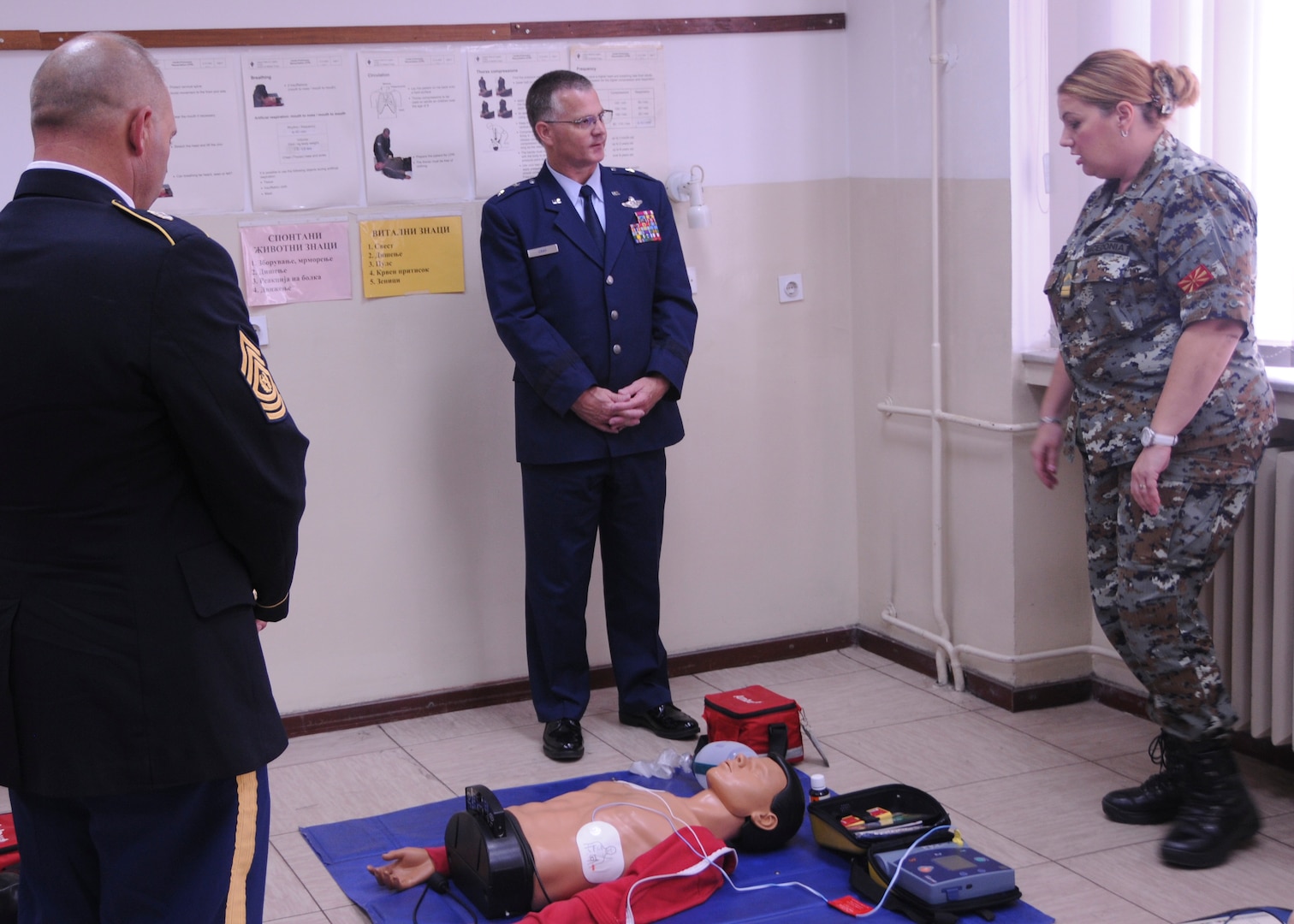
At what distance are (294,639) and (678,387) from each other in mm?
1262

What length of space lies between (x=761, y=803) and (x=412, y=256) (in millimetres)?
1766

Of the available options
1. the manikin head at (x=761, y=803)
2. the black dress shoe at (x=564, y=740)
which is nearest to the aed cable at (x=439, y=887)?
the manikin head at (x=761, y=803)

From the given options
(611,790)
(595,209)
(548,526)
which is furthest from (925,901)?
(595,209)

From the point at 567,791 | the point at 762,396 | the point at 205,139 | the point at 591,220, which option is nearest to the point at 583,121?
the point at 591,220

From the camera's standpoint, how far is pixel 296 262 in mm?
3457

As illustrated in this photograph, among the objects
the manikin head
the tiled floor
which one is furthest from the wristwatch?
the manikin head

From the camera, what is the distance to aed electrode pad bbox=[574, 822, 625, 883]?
2.52 metres

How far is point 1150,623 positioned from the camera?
2656 millimetres

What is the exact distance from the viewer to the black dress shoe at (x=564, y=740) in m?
3.32

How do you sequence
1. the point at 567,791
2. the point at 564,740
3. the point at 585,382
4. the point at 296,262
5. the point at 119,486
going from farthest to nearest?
1. the point at 296,262
2. the point at 564,740
3. the point at 585,382
4. the point at 567,791
5. the point at 119,486

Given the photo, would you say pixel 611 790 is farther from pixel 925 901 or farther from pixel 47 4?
pixel 47 4

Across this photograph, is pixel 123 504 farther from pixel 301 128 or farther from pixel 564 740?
pixel 301 128

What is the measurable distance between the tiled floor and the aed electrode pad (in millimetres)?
457

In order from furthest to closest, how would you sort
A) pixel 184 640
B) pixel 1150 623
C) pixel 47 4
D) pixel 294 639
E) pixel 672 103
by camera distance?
pixel 672 103 → pixel 294 639 → pixel 47 4 → pixel 1150 623 → pixel 184 640
